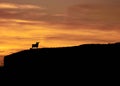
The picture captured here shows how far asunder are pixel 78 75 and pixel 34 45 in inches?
280

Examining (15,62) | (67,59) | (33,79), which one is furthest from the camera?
(15,62)

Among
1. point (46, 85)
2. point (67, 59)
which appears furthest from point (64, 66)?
point (46, 85)

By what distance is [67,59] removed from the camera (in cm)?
2408

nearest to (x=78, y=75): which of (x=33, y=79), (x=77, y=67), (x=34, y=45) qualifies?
(x=77, y=67)

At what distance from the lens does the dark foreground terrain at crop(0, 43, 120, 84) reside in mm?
21516

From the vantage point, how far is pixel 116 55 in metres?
21.2

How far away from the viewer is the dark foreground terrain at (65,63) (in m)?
21.5

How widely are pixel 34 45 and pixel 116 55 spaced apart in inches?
377

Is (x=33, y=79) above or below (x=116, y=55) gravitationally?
below

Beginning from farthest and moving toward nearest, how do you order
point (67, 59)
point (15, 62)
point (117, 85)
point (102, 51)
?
1. point (15, 62)
2. point (67, 59)
3. point (102, 51)
4. point (117, 85)

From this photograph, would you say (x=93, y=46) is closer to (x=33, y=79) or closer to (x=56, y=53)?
(x=56, y=53)

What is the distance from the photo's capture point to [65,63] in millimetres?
24156

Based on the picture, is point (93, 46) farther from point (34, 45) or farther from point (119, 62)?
point (34, 45)

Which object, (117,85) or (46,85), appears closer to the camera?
(117,85)
